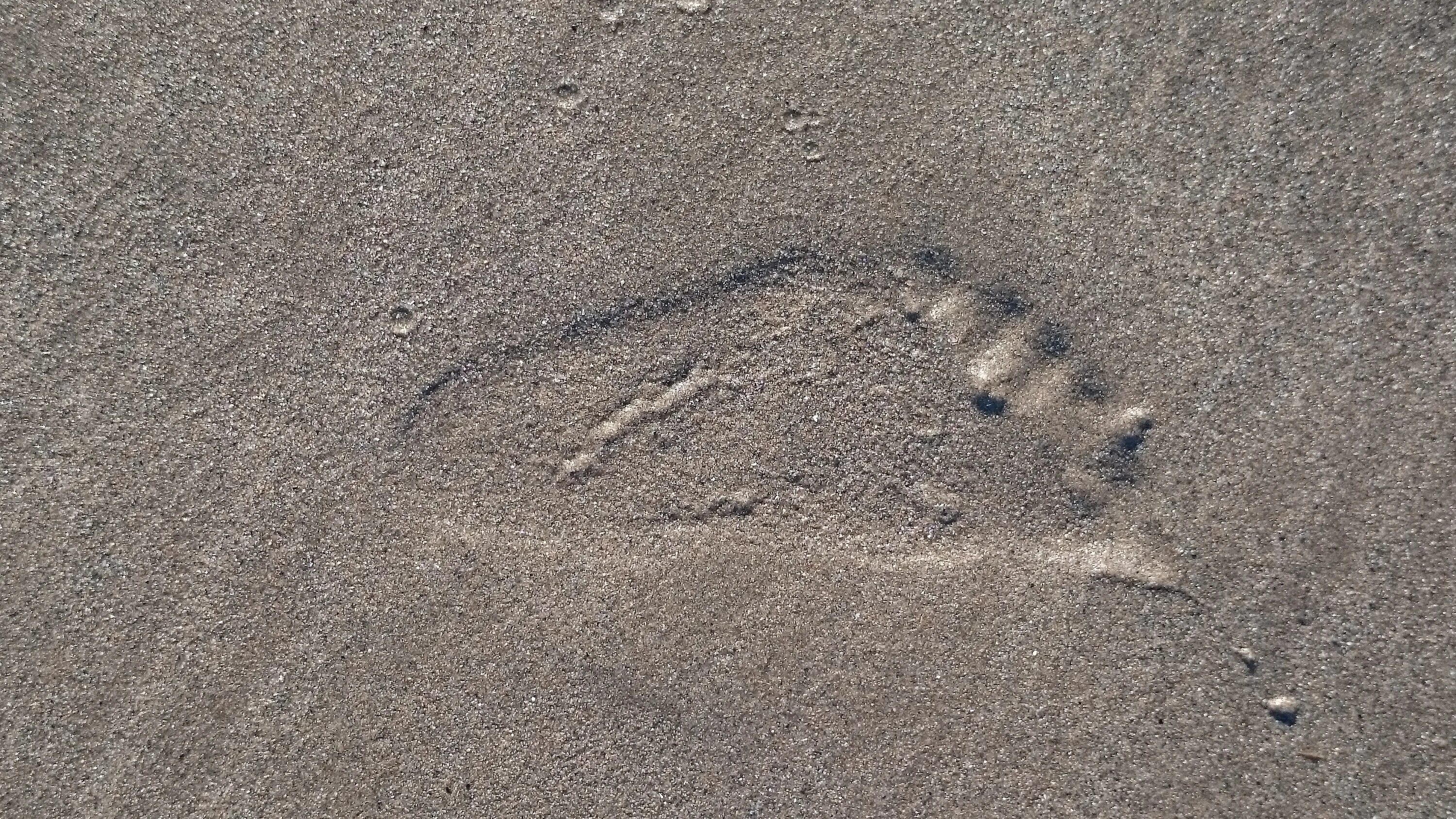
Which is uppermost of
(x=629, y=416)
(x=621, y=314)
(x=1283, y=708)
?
(x=621, y=314)

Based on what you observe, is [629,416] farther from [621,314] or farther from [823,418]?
[823,418]

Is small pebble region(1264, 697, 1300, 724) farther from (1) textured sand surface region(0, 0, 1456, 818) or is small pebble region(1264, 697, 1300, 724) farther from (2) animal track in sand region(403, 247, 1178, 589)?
(2) animal track in sand region(403, 247, 1178, 589)

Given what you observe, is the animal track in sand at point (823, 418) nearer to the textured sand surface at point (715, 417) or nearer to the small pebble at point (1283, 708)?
the textured sand surface at point (715, 417)

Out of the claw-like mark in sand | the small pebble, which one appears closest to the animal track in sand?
the claw-like mark in sand

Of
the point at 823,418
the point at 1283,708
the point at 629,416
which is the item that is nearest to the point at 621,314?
the point at 629,416

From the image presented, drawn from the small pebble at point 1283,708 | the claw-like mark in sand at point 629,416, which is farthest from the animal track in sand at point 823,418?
the small pebble at point 1283,708

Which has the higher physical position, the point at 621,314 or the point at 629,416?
the point at 621,314

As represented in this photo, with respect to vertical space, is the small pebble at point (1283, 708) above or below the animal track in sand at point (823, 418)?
below

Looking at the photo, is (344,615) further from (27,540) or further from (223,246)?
(223,246)
